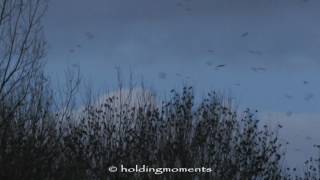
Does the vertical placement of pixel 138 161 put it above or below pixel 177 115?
below

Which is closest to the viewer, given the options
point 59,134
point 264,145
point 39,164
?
point 39,164

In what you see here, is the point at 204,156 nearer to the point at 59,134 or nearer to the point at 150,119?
the point at 150,119

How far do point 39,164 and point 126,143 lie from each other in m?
3.31

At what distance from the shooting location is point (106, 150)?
16.5 m

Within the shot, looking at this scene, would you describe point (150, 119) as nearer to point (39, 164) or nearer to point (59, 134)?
point (59, 134)

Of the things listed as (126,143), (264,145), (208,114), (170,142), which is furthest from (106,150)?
(264,145)

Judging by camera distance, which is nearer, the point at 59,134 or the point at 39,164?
the point at 39,164

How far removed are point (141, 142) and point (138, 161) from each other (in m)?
0.48

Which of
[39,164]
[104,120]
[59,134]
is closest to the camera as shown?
[39,164]

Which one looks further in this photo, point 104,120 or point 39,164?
point 104,120

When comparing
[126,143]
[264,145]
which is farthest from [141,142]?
[264,145]

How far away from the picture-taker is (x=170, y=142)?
55.8ft

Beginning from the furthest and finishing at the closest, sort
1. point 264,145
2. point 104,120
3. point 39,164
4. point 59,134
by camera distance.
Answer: point 264,145, point 104,120, point 59,134, point 39,164

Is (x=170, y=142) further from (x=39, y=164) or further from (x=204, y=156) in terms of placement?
(x=39, y=164)
